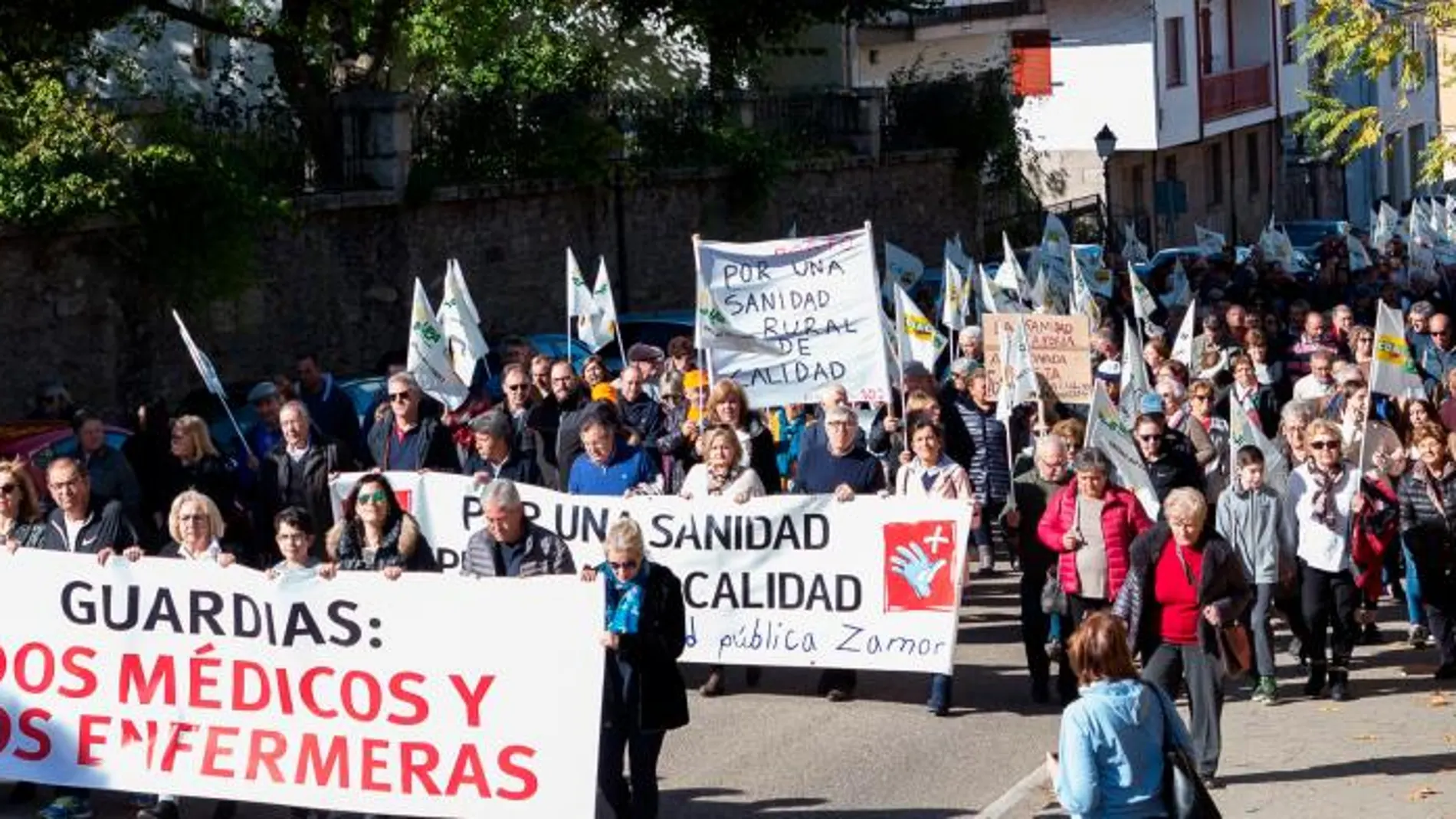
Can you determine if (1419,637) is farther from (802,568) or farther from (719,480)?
(719,480)

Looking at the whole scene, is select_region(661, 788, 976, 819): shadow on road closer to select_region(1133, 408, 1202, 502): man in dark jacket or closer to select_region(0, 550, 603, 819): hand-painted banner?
select_region(0, 550, 603, 819): hand-painted banner

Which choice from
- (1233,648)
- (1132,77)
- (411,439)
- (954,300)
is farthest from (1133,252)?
(1233,648)

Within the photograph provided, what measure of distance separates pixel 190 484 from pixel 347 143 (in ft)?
43.3

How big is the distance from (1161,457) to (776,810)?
154 inches

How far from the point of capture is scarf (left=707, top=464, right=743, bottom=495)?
13.8 m

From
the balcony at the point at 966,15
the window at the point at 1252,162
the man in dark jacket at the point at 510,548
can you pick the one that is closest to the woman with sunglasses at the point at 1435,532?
the man in dark jacket at the point at 510,548

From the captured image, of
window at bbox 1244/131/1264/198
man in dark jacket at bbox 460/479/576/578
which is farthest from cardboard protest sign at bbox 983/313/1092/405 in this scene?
window at bbox 1244/131/1264/198

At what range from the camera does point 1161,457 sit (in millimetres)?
14703

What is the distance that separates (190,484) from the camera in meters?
14.7

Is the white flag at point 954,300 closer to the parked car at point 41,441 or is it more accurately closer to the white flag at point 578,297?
the white flag at point 578,297

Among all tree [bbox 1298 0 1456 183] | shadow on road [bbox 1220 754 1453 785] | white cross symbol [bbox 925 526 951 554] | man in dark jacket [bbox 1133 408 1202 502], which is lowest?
shadow on road [bbox 1220 754 1453 785]

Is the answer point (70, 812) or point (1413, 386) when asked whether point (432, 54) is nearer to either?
point (1413, 386)

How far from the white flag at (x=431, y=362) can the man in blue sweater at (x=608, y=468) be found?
332 centimetres

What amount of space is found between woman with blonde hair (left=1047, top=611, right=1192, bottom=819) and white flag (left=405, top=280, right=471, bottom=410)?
9.37m
